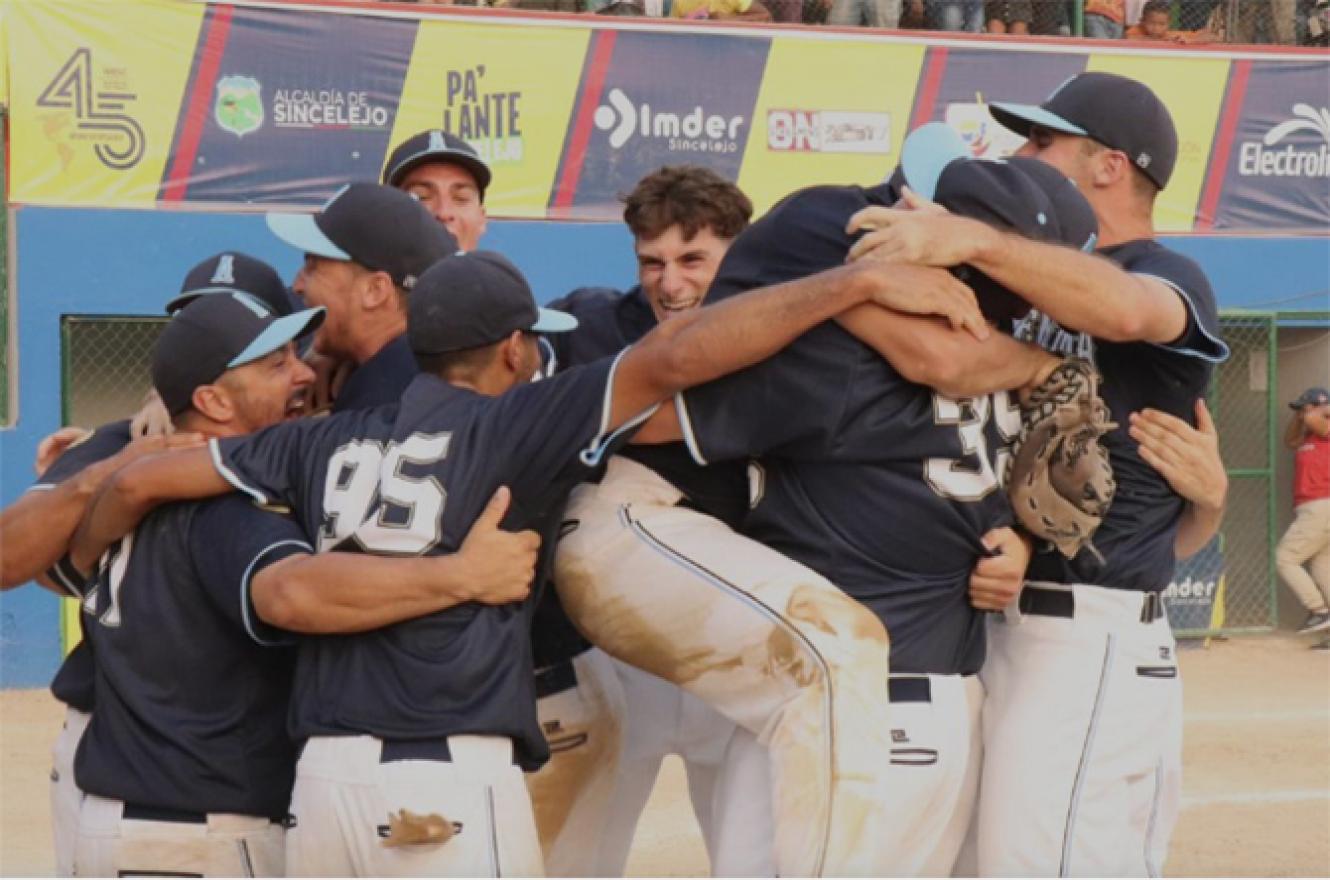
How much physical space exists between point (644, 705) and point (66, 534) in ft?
5.74

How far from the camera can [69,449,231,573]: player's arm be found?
4320 mm

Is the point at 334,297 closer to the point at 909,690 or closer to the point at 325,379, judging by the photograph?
the point at 325,379

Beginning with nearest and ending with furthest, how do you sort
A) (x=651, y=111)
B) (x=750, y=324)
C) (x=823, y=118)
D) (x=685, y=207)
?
(x=750, y=324) → (x=685, y=207) → (x=651, y=111) → (x=823, y=118)

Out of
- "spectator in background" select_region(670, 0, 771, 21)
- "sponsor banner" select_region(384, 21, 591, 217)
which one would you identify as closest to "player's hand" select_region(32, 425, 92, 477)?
"sponsor banner" select_region(384, 21, 591, 217)

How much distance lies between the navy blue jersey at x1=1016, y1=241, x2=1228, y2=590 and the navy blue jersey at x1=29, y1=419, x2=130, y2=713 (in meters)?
2.39

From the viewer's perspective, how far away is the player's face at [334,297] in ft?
16.4

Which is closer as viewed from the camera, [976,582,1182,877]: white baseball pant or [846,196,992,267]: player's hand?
[846,196,992,267]: player's hand

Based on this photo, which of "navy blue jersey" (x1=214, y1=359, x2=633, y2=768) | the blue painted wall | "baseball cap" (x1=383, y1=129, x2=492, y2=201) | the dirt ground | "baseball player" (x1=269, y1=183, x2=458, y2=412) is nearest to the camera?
"navy blue jersey" (x1=214, y1=359, x2=633, y2=768)

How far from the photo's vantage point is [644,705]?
5.44m

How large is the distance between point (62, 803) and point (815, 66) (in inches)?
474

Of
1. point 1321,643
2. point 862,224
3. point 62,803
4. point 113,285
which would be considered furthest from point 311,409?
point 1321,643

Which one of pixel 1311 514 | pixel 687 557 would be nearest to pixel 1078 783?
pixel 687 557

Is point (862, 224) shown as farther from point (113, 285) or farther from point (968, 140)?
point (968, 140)

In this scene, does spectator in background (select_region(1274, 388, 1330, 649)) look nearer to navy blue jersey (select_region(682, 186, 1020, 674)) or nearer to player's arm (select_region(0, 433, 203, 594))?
navy blue jersey (select_region(682, 186, 1020, 674))
